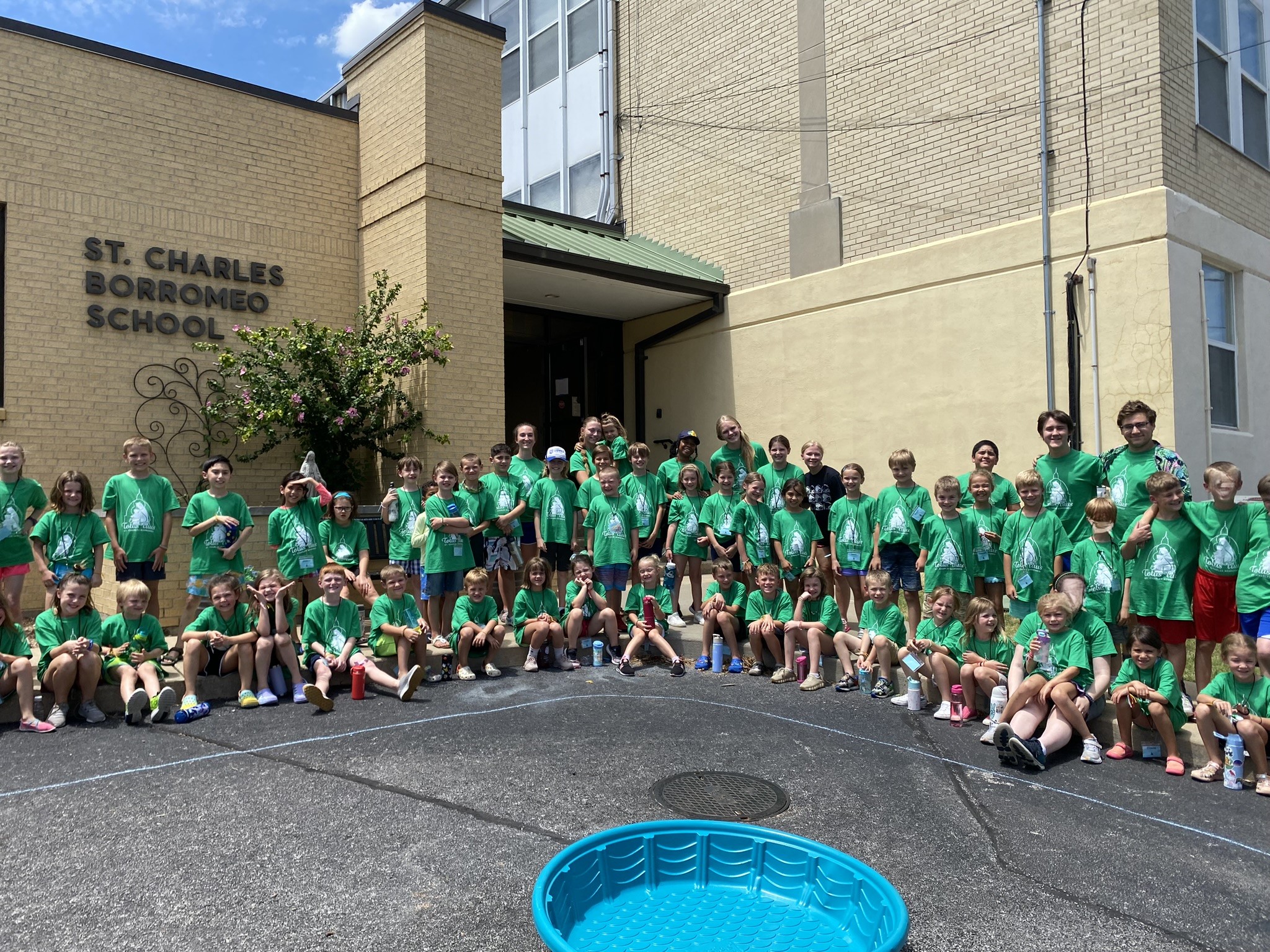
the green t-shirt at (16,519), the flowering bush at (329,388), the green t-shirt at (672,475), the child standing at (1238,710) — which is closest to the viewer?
the child standing at (1238,710)

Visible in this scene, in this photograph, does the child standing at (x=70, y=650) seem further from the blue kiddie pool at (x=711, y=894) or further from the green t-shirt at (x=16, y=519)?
the blue kiddie pool at (x=711, y=894)

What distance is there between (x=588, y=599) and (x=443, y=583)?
50.0 inches

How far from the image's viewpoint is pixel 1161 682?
5.48 m

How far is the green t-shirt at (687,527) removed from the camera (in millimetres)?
9031

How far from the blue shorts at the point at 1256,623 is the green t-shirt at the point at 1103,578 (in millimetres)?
745

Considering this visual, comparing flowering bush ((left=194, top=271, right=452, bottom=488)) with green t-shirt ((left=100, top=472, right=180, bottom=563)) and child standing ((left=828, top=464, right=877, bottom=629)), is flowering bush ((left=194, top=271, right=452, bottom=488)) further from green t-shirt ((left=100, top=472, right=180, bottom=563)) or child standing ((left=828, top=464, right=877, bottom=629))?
child standing ((left=828, top=464, right=877, bottom=629))

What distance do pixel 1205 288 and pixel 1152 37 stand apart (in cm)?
283

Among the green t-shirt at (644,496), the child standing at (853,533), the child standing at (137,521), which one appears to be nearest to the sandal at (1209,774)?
the child standing at (853,533)

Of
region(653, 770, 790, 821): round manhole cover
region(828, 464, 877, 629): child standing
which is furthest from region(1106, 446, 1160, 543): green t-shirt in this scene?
region(653, 770, 790, 821): round manhole cover

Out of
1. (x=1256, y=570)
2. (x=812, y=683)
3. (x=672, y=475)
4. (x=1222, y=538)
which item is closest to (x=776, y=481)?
(x=672, y=475)

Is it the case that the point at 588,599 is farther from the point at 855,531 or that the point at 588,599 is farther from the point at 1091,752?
the point at 1091,752

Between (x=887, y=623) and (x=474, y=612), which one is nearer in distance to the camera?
(x=887, y=623)

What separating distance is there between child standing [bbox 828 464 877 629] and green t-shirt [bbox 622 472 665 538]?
1844 millimetres

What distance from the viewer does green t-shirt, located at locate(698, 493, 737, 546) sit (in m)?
8.67
